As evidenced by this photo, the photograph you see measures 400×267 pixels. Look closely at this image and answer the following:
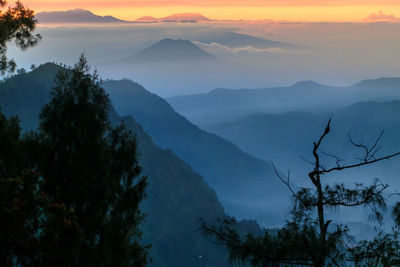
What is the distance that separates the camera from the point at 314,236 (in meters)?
12.6

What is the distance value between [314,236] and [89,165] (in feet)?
31.0

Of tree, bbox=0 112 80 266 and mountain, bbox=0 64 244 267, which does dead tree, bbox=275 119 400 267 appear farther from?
mountain, bbox=0 64 244 267

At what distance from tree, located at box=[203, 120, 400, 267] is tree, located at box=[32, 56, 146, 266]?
6.30m

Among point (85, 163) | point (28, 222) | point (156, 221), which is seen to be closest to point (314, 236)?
point (28, 222)

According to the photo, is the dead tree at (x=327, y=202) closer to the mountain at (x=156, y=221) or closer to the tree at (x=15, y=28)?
the tree at (x=15, y=28)

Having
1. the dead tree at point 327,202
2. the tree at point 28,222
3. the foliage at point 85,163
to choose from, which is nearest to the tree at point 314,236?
the dead tree at point 327,202

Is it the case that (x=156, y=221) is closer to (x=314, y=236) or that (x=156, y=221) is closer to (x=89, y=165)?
(x=89, y=165)

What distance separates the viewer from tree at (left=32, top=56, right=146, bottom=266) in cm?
1675

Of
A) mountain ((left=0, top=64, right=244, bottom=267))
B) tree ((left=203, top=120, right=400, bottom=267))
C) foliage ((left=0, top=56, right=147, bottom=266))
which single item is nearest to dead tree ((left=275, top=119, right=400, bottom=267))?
tree ((left=203, top=120, right=400, bottom=267))

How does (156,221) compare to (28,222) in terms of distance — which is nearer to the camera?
(28,222)

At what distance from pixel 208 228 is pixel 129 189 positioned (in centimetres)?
665

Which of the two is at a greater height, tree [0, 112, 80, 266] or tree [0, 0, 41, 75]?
tree [0, 0, 41, 75]

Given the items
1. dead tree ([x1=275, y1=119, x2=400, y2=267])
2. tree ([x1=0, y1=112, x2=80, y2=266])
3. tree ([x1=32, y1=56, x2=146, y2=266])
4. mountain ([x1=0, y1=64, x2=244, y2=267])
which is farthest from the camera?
mountain ([x1=0, y1=64, x2=244, y2=267])

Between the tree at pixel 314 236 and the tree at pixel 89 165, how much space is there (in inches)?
248
